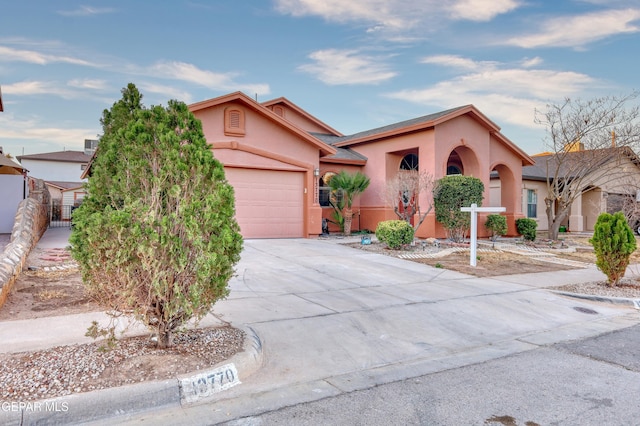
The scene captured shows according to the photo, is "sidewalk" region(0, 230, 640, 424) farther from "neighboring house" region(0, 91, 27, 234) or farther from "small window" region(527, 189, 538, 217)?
"small window" region(527, 189, 538, 217)

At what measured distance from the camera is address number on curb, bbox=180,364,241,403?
3.30 m

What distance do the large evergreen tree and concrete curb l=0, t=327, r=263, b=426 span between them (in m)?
0.65

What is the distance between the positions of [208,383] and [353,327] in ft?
7.78

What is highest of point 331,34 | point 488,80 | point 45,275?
point 331,34

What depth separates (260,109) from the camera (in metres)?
14.4

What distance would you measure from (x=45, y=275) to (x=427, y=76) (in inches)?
608

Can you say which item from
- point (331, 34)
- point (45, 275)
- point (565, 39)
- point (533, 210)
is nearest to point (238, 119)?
point (331, 34)

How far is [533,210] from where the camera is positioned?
78.0 feet

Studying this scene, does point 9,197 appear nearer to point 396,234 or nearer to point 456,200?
point 396,234

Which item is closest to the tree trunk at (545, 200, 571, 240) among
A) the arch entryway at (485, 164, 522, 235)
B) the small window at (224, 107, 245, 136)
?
the arch entryway at (485, 164, 522, 235)

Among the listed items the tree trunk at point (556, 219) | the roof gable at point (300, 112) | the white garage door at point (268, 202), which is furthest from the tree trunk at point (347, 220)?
the tree trunk at point (556, 219)

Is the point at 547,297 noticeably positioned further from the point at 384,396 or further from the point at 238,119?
the point at 238,119

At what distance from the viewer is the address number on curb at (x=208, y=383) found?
330cm

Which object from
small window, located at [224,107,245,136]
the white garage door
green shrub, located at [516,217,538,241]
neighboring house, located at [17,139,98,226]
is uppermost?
neighboring house, located at [17,139,98,226]
